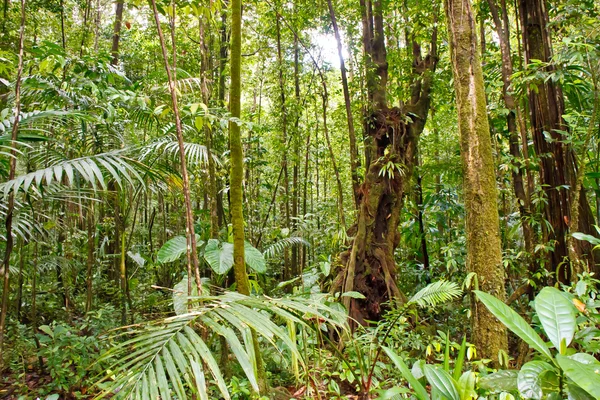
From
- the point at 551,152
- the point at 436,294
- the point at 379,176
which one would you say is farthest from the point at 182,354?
the point at 379,176

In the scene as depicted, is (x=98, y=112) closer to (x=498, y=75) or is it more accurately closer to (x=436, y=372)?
(x=436, y=372)

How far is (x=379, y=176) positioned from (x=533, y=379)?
304 cm

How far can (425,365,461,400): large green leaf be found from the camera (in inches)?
54.2

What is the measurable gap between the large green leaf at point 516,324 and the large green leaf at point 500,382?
16 centimetres

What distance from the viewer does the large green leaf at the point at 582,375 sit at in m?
0.99

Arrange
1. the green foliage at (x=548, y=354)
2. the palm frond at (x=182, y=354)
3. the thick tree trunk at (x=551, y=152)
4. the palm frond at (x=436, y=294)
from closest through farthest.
→ the palm frond at (x=182, y=354) < the green foliage at (x=548, y=354) < the palm frond at (x=436, y=294) < the thick tree trunk at (x=551, y=152)

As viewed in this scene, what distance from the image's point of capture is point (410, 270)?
5.11 m

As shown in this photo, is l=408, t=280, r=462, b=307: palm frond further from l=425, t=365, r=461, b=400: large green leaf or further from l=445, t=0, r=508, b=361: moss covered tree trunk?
l=425, t=365, r=461, b=400: large green leaf

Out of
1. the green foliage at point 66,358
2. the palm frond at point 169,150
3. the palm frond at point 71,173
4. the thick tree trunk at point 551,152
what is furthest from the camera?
the thick tree trunk at point 551,152

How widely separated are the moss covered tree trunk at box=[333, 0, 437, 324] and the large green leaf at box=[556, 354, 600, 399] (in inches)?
104

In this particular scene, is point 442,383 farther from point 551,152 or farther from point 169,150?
point 551,152

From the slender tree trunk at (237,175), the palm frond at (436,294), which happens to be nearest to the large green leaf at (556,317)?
the palm frond at (436,294)

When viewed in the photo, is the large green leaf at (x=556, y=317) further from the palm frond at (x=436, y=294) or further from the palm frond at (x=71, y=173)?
the palm frond at (x=71, y=173)

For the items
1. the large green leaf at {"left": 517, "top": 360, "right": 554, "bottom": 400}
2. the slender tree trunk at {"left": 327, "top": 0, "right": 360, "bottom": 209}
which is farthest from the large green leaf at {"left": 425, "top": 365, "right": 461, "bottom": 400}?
the slender tree trunk at {"left": 327, "top": 0, "right": 360, "bottom": 209}
